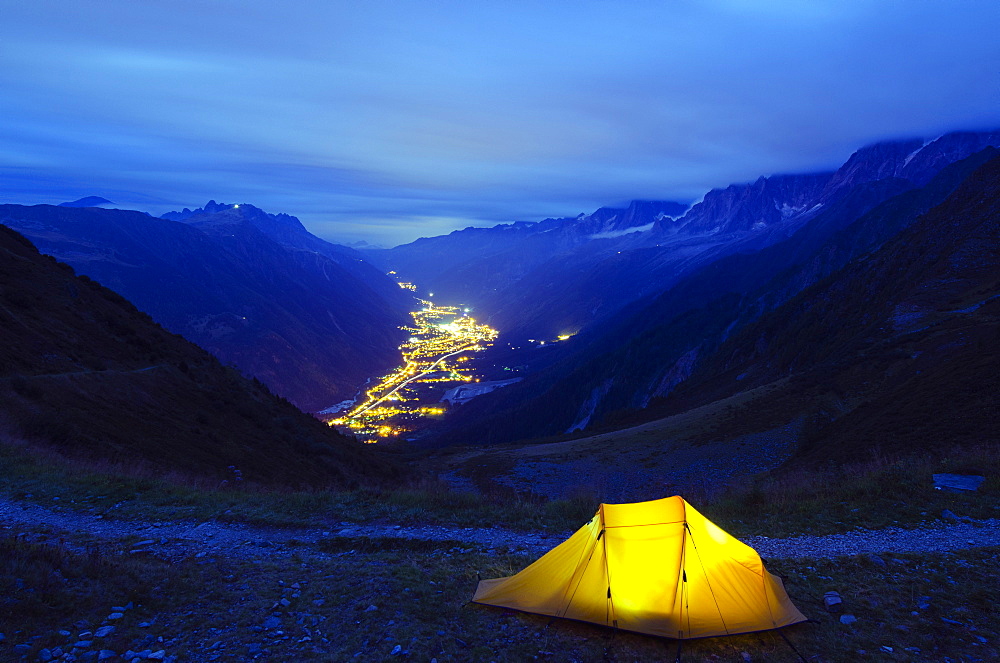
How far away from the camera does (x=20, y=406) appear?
78.5ft

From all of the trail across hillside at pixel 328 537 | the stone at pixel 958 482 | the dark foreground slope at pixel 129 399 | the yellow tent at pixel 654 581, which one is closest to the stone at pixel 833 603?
Result: the yellow tent at pixel 654 581

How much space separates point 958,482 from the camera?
18984 millimetres

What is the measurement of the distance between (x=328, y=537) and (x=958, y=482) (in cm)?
2413

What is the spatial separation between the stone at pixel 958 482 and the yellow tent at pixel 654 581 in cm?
1184

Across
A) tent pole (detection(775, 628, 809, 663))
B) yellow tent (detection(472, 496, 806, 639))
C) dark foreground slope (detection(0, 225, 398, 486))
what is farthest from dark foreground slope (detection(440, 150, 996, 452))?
tent pole (detection(775, 628, 809, 663))

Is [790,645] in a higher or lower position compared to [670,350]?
higher

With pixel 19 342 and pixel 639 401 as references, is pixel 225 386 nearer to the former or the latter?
pixel 19 342

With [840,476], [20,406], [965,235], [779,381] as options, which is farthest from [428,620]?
[965,235]

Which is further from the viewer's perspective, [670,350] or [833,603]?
[670,350]

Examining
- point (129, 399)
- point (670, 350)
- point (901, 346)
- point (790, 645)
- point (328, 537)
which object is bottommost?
point (670, 350)

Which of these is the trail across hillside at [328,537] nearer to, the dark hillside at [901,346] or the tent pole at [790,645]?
the tent pole at [790,645]

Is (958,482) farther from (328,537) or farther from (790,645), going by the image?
(328,537)

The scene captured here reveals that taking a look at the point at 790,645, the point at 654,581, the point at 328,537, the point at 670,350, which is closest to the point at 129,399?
the point at 328,537

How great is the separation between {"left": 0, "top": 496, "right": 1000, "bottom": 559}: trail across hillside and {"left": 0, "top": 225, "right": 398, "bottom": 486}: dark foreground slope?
7.91 metres
